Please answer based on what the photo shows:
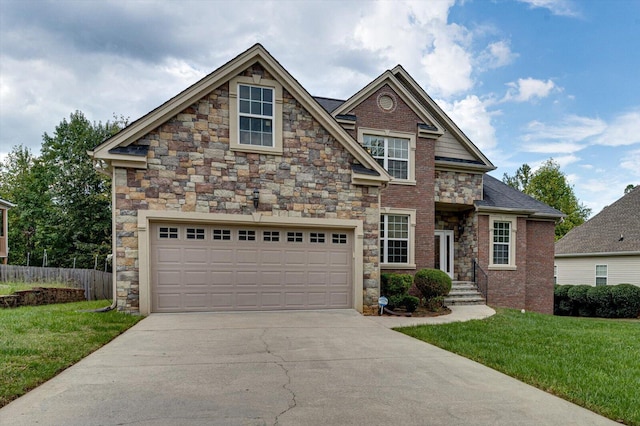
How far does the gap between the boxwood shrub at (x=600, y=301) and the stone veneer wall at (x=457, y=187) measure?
25.9 feet

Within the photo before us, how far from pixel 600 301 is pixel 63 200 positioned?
34.4 metres

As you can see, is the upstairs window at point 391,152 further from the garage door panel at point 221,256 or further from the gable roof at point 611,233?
the gable roof at point 611,233

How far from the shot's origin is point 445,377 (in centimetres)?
511

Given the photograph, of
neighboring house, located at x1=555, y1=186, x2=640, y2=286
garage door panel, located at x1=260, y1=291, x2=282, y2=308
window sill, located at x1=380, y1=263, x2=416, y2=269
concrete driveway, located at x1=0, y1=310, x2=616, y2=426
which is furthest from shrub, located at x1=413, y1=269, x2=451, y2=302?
neighboring house, located at x1=555, y1=186, x2=640, y2=286

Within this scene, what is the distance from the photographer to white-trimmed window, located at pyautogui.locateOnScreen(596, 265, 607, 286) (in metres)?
20.0

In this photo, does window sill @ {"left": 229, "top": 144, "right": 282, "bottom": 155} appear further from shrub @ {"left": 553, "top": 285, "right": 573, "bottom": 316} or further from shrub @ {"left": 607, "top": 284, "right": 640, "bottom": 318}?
shrub @ {"left": 553, "top": 285, "right": 573, "bottom": 316}

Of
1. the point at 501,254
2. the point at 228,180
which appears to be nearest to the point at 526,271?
the point at 501,254

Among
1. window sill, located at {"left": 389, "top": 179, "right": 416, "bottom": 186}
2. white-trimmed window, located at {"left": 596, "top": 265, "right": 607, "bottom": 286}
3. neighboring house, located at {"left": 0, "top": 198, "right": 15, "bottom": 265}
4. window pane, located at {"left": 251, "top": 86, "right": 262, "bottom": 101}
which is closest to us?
window pane, located at {"left": 251, "top": 86, "right": 262, "bottom": 101}

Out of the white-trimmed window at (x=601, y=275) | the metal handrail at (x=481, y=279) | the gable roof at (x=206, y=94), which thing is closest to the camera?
the gable roof at (x=206, y=94)

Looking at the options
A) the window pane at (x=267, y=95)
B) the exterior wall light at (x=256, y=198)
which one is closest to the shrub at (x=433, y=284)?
the exterior wall light at (x=256, y=198)

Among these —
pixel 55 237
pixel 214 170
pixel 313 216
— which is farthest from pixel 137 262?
pixel 55 237

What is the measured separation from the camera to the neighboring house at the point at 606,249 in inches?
746

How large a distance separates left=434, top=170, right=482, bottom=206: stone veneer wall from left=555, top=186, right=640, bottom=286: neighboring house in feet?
32.5

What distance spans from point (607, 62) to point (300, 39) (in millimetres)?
13525
